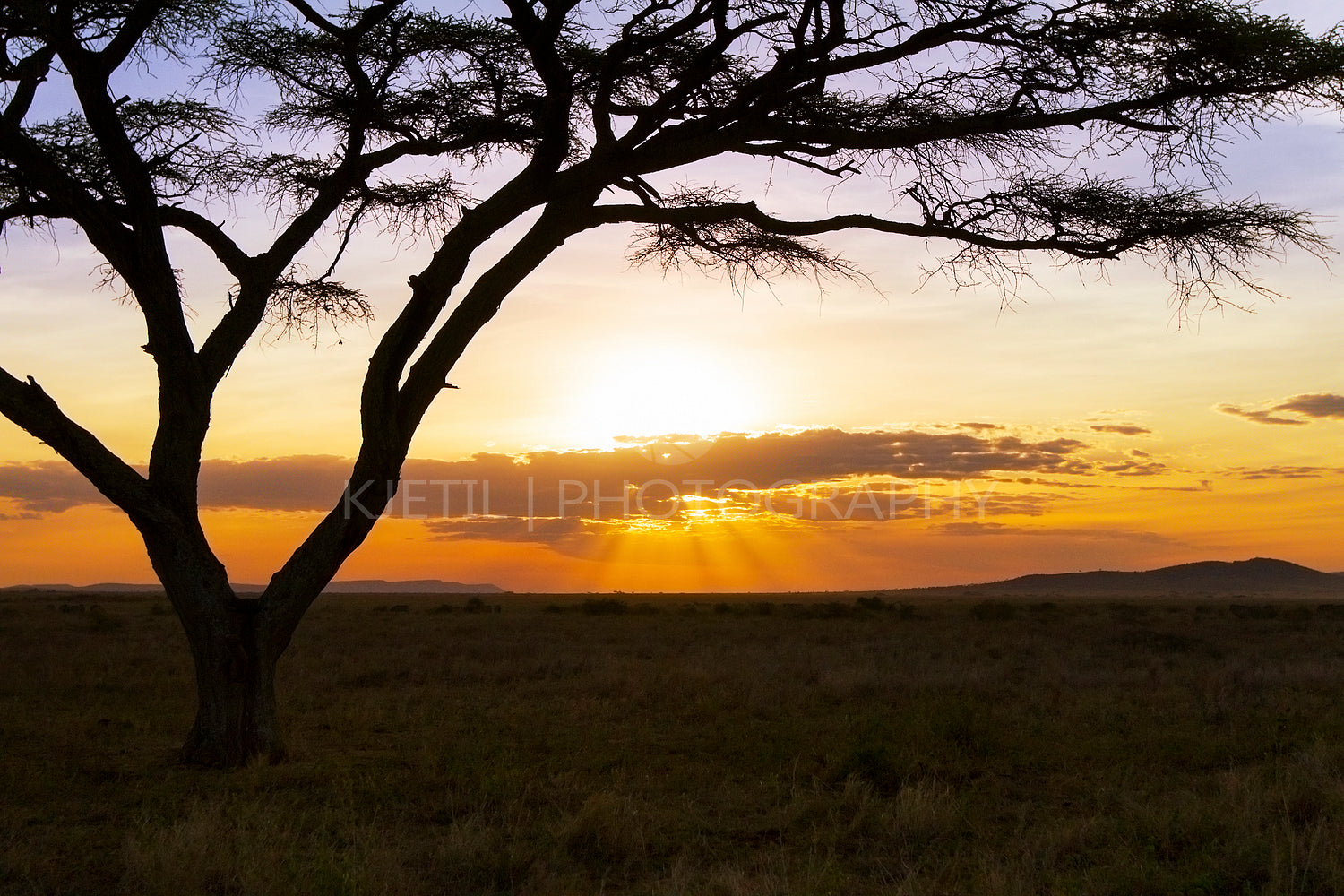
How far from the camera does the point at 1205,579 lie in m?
151

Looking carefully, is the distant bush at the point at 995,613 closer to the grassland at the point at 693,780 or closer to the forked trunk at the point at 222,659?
the grassland at the point at 693,780

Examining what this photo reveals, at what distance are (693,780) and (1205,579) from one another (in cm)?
16284

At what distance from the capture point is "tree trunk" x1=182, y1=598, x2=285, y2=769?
826cm

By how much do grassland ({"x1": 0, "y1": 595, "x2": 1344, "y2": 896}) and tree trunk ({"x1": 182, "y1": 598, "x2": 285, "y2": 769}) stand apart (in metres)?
0.31

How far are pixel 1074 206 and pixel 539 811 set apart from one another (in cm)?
715

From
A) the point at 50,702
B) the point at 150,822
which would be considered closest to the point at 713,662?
the point at 50,702

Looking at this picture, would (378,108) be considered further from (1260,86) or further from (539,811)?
(1260,86)

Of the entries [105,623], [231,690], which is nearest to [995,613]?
[105,623]

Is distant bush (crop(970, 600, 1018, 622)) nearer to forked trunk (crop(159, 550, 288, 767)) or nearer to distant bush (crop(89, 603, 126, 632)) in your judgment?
distant bush (crop(89, 603, 126, 632))

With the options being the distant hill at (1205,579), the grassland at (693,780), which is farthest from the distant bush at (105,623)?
the distant hill at (1205,579)

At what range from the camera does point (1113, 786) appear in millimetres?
7512

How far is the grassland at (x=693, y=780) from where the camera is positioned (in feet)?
18.1

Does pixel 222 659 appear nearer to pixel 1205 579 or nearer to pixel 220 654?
pixel 220 654

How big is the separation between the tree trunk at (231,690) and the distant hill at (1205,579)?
144 metres
